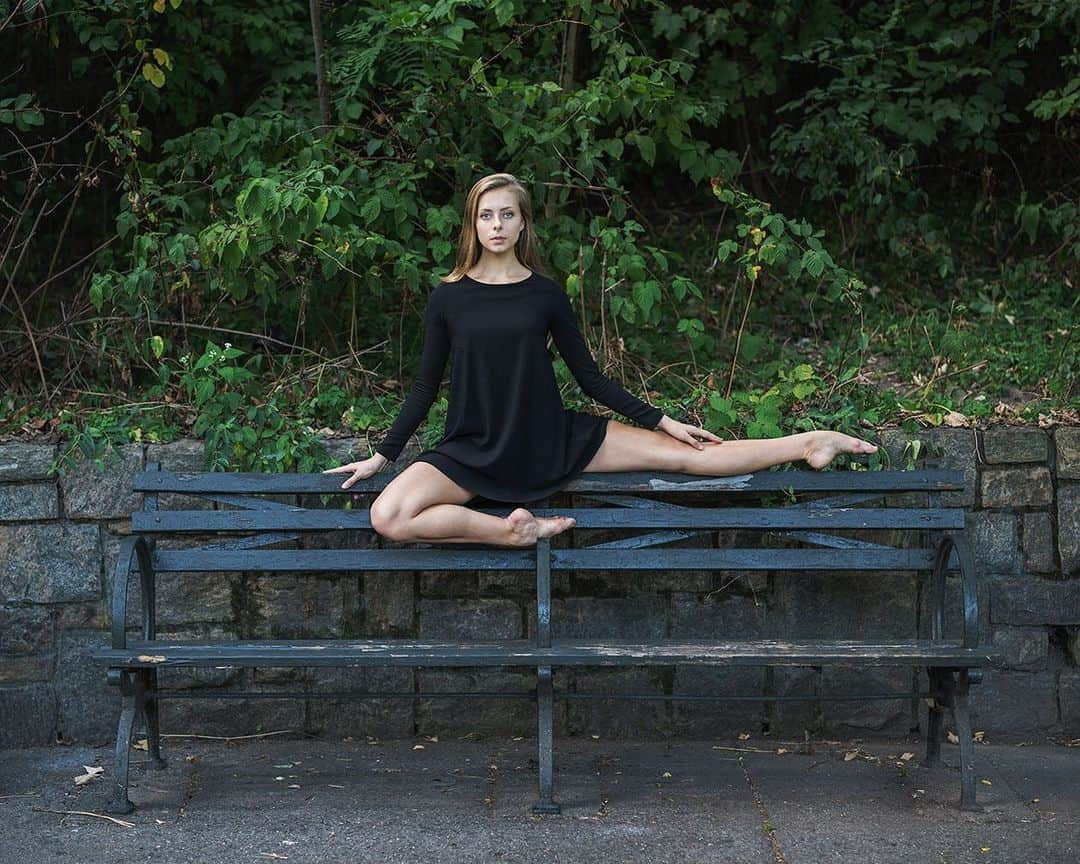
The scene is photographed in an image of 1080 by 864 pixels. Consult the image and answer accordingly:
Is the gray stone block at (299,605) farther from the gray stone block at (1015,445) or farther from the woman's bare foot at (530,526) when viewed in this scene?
the gray stone block at (1015,445)

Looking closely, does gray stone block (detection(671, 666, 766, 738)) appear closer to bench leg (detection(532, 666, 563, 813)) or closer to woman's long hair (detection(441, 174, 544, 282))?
bench leg (detection(532, 666, 563, 813))

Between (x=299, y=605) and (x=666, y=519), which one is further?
(x=299, y=605)

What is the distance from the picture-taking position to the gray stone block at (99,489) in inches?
193

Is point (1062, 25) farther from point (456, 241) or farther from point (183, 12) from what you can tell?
point (183, 12)

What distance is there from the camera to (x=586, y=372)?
15.4 ft

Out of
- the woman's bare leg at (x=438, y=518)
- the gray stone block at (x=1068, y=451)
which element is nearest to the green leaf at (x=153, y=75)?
the woman's bare leg at (x=438, y=518)

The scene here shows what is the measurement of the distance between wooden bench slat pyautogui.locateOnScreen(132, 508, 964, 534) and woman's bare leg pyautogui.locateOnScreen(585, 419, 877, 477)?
16 centimetres

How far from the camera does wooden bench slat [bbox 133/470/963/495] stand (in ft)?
15.2

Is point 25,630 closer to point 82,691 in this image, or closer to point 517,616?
point 82,691

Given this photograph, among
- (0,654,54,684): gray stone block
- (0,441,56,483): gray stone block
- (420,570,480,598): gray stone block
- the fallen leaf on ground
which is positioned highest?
(0,441,56,483): gray stone block

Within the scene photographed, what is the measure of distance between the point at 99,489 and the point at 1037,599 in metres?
3.40

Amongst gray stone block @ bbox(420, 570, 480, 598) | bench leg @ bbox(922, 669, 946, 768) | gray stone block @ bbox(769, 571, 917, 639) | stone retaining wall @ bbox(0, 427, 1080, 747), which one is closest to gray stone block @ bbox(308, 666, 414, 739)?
stone retaining wall @ bbox(0, 427, 1080, 747)

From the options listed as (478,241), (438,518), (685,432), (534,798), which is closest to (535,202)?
(478,241)

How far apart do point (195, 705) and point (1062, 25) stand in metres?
4.96
